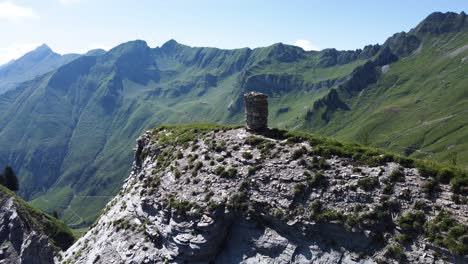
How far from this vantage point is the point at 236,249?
126ft

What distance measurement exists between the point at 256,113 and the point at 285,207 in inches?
573

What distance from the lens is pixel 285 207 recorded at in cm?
3647

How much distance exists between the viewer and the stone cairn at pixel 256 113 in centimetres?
4628

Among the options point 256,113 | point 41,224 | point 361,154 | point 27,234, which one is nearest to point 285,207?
point 361,154

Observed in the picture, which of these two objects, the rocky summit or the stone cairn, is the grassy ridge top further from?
the stone cairn

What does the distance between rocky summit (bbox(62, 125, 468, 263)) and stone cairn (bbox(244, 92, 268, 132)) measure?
1552mm

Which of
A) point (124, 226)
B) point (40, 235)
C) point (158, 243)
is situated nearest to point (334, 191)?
point (158, 243)

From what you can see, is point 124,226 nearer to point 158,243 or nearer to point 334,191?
point 158,243

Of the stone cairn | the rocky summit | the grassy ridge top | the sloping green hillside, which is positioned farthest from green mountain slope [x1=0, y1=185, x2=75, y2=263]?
the stone cairn

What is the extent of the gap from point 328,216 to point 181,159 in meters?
21.8

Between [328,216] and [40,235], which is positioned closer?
[328,216]

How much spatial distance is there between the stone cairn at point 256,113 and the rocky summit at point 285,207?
1.55 m

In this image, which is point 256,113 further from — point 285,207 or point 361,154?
point 361,154

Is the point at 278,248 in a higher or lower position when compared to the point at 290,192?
lower
